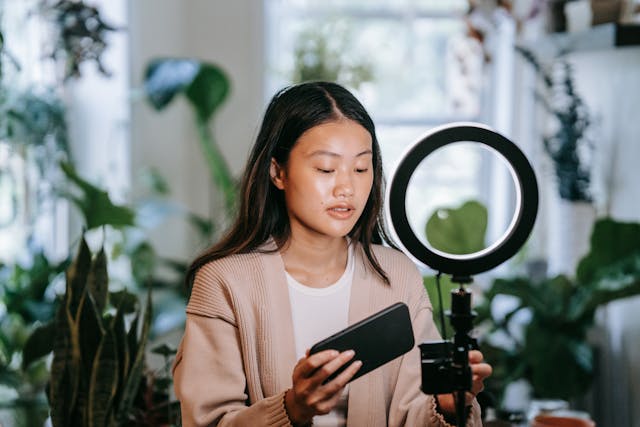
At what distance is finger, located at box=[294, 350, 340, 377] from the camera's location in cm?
94

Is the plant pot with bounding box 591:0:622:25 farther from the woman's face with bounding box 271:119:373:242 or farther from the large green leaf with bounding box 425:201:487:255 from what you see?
the woman's face with bounding box 271:119:373:242

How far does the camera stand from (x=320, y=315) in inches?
48.2

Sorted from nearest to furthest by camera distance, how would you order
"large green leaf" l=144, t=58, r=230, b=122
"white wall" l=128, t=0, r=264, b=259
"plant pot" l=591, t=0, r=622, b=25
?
"plant pot" l=591, t=0, r=622, b=25 → "large green leaf" l=144, t=58, r=230, b=122 → "white wall" l=128, t=0, r=264, b=259

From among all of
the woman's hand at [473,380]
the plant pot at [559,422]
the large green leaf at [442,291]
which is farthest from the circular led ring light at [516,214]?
the plant pot at [559,422]

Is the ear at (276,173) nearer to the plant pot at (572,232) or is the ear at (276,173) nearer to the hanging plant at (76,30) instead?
the hanging plant at (76,30)

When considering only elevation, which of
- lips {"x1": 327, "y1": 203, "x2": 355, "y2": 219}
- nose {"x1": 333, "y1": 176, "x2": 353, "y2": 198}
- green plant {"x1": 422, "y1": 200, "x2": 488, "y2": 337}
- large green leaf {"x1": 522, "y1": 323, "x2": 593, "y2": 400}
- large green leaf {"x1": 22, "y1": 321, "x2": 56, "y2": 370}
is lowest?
large green leaf {"x1": 522, "y1": 323, "x2": 593, "y2": 400}

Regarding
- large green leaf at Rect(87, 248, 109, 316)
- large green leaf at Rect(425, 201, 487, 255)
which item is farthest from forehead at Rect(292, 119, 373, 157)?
large green leaf at Rect(425, 201, 487, 255)

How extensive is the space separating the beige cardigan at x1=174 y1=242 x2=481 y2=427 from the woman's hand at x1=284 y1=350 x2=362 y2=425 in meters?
0.15

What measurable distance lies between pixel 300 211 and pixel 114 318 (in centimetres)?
52

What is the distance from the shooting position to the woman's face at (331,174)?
1.14 metres

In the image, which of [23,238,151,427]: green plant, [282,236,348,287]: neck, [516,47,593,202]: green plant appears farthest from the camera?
[516,47,593,202]: green plant

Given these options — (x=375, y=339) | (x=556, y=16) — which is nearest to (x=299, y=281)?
(x=375, y=339)

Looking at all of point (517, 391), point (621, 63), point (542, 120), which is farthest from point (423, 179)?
point (621, 63)

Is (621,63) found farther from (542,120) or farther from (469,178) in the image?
(469,178)
